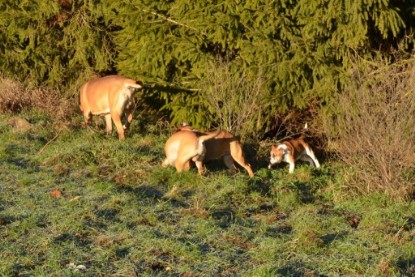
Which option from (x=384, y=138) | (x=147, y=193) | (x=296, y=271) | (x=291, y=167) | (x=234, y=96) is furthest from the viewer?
(x=234, y=96)

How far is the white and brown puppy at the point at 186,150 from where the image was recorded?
10.0 meters

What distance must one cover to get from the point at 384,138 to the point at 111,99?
15.1 feet

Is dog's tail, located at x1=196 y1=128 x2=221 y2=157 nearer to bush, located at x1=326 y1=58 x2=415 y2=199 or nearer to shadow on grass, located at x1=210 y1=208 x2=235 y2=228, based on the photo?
shadow on grass, located at x1=210 y1=208 x2=235 y2=228

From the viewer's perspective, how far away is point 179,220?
8141 mm

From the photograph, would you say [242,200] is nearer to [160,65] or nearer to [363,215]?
[363,215]

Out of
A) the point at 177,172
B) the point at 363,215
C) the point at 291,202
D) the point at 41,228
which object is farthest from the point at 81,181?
the point at 363,215

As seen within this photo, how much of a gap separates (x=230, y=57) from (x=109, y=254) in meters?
5.96

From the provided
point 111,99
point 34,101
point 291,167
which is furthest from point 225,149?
point 34,101

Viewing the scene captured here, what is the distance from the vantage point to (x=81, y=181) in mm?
9602

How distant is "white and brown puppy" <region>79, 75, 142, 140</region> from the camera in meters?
12.0

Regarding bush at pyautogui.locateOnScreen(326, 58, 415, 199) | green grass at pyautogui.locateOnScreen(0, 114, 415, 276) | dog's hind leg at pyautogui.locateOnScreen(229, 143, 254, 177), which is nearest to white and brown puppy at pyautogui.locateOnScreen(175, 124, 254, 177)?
dog's hind leg at pyautogui.locateOnScreen(229, 143, 254, 177)

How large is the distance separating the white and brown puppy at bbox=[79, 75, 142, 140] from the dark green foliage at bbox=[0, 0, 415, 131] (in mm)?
683

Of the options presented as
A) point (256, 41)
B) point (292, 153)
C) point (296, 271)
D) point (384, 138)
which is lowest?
point (292, 153)

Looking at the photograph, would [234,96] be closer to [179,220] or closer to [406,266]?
[179,220]
